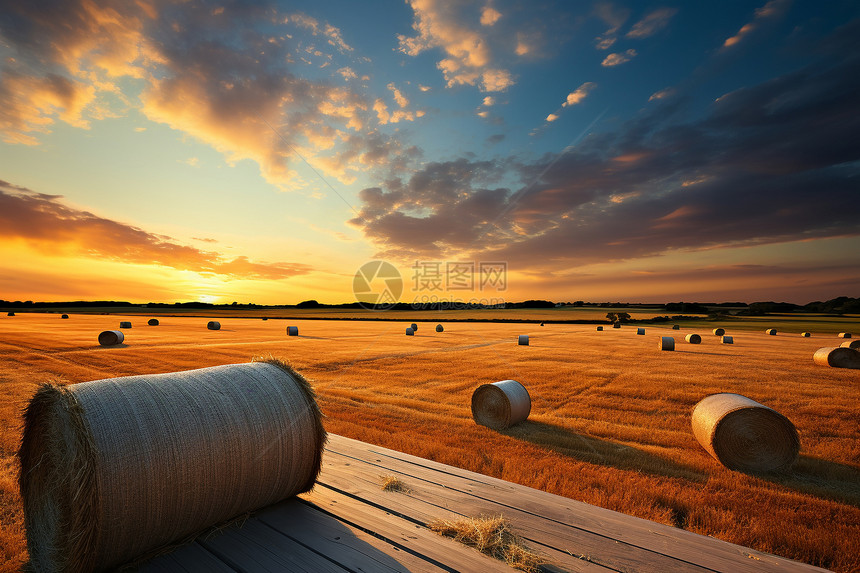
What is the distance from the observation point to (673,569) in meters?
2.84

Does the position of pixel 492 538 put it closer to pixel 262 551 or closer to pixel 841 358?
pixel 262 551

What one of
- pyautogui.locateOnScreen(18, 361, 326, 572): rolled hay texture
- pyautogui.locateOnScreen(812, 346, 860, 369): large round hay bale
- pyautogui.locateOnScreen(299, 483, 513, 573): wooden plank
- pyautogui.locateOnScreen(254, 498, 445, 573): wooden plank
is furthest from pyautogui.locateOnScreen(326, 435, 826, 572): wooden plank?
pyautogui.locateOnScreen(812, 346, 860, 369): large round hay bale

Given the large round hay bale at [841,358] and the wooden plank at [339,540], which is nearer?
the wooden plank at [339,540]

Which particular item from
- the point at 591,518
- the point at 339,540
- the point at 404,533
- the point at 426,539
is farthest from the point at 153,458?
the point at 591,518

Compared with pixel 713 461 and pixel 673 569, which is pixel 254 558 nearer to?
pixel 673 569

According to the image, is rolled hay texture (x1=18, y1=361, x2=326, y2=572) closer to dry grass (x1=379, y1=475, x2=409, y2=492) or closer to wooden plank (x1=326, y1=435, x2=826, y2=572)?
dry grass (x1=379, y1=475, x2=409, y2=492)

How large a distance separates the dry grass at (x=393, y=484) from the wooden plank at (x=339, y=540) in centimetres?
65

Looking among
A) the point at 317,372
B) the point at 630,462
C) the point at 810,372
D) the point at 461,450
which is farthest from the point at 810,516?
the point at 810,372

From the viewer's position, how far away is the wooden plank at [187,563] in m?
2.85

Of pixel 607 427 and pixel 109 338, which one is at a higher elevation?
pixel 109 338

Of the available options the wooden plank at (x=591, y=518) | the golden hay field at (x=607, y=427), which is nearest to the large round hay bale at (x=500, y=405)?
the golden hay field at (x=607, y=427)

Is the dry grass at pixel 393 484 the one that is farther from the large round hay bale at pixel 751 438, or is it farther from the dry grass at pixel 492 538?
the large round hay bale at pixel 751 438

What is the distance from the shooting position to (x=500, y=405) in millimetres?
9766

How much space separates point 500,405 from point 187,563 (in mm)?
7799
